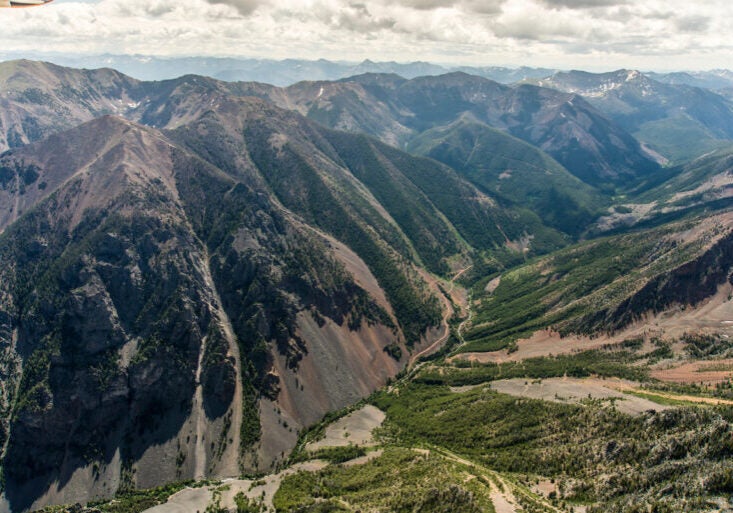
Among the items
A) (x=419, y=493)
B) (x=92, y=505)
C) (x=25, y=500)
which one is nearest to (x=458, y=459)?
(x=419, y=493)

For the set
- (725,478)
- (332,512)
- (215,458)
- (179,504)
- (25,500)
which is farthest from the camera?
(215,458)

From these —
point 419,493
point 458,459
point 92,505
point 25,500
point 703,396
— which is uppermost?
point 703,396

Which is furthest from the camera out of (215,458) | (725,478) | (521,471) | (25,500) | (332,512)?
(215,458)

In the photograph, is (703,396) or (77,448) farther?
(77,448)

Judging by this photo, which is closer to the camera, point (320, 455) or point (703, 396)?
point (703, 396)

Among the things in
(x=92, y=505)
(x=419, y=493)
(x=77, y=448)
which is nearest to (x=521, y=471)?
(x=419, y=493)

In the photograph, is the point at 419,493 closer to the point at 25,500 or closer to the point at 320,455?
the point at 320,455

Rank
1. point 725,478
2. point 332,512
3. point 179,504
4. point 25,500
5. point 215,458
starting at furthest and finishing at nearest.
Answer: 1. point 215,458
2. point 25,500
3. point 179,504
4. point 332,512
5. point 725,478

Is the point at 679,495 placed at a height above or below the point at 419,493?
above

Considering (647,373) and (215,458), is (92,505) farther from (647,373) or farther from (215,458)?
(647,373)
